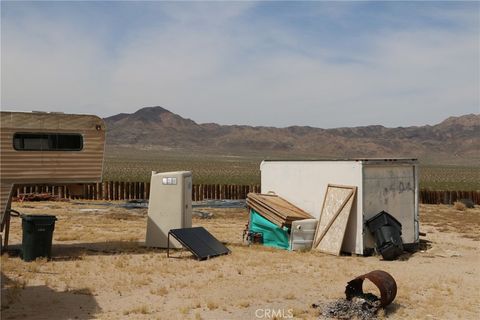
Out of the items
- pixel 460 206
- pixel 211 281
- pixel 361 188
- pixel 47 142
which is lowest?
pixel 460 206

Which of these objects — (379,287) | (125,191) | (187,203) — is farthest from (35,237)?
(125,191)

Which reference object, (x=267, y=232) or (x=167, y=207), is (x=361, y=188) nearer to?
(x=267, y=232)

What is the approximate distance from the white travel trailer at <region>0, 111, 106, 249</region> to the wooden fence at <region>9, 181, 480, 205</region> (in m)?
13.9

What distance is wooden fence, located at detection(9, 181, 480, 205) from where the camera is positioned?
2875cm

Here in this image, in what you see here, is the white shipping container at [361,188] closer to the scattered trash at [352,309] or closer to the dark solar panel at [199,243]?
the dark solar panel at [199,243]

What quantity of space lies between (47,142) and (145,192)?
1584cm

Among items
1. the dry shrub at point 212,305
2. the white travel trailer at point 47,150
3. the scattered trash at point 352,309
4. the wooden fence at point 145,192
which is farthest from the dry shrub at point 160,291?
the wooden fence at point 145,192

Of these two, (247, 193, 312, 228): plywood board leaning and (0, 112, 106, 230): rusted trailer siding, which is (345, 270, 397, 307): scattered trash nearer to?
(247, 193, 312, 228): plywood board leaning

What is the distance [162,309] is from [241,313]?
1309 mm

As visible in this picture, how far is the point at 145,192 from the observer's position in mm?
29531

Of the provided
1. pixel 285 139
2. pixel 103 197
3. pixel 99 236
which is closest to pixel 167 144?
pixel 285 139

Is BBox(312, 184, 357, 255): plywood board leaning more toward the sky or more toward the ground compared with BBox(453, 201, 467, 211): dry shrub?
more toward the sky

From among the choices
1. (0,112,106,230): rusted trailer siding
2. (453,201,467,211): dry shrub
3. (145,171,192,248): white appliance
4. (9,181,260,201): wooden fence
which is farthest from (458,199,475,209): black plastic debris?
(0,112,106,230): rusted trailer siding

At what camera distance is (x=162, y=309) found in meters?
8.98
